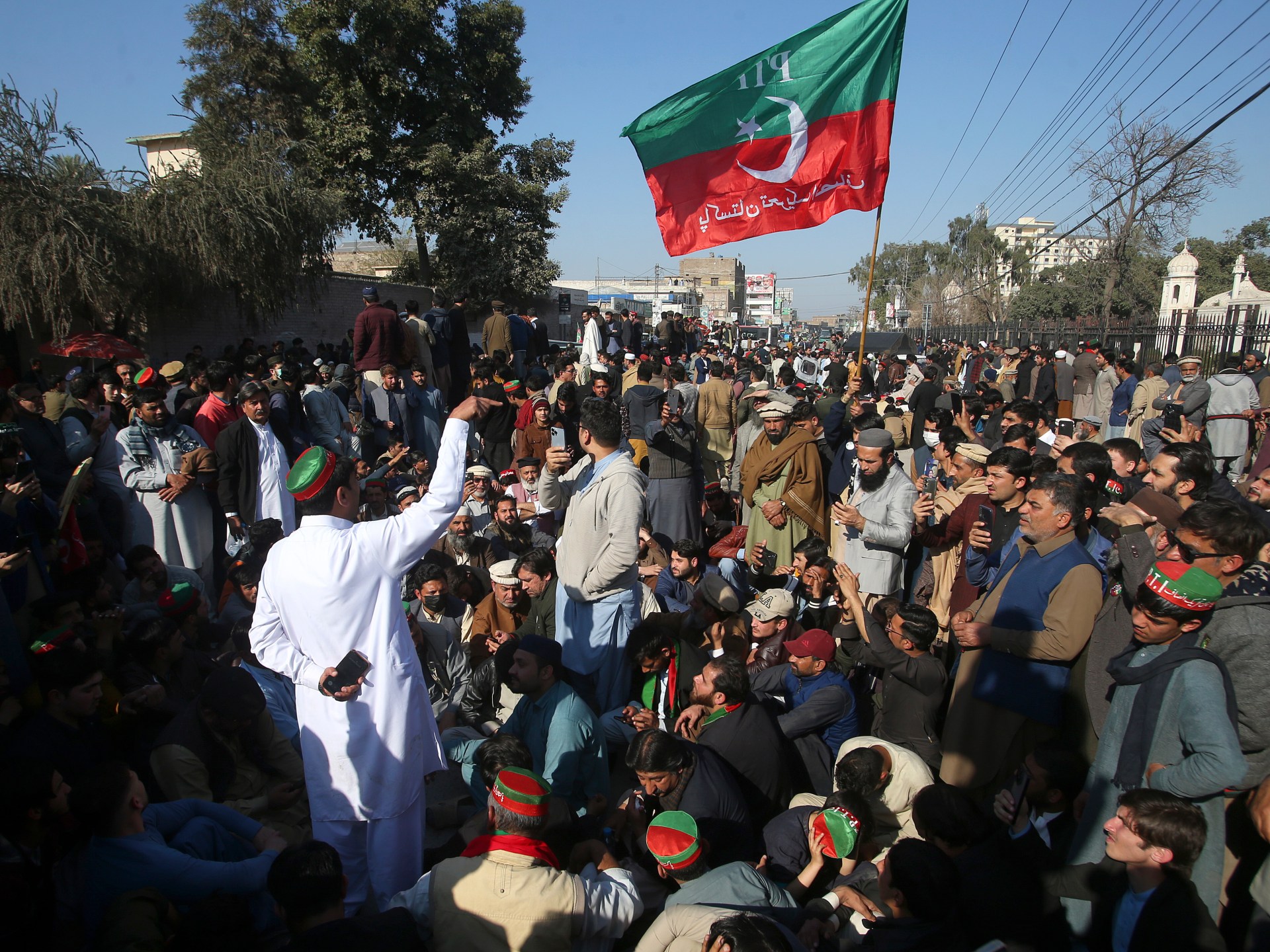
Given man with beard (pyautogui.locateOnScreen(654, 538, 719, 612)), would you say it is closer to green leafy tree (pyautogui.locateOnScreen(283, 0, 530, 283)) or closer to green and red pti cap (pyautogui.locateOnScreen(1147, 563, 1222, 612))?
green and red pti cap (pyautogui.locateOnScreen(1147, 563, 1222, 612))

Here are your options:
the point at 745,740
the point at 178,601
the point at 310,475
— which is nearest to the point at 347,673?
the point at 310,475

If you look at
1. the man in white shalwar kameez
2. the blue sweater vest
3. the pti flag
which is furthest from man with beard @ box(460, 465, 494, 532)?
the blue sweater vest

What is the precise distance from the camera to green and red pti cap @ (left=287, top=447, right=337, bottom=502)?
2.63 m

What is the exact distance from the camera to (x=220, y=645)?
15.2 ft

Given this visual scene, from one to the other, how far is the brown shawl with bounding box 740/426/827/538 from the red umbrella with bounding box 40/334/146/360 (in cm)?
865

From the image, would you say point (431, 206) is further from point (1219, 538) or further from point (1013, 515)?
point (1219, 538)

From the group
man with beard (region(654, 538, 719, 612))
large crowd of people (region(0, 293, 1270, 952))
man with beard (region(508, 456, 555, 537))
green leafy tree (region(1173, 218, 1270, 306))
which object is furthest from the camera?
green leafy tree (region(1173, 218, 1270, 306))

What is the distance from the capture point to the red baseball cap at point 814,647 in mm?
3959

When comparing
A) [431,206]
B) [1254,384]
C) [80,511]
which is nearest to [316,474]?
[80,511]

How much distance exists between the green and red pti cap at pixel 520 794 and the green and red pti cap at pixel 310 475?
1121 millimetres

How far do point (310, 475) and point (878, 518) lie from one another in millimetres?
3406

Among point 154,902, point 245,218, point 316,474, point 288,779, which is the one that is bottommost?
point 288,779

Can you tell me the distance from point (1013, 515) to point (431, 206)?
23210 mm

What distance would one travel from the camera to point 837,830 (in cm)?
290
